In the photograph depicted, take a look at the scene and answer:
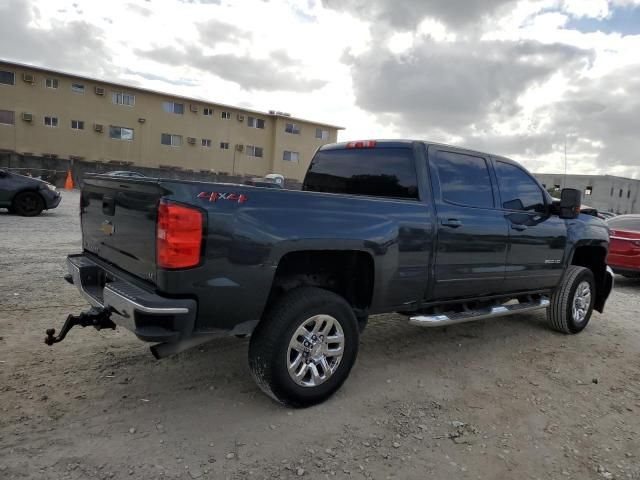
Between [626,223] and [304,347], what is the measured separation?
9384 millimetres

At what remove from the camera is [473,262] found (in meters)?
4.34

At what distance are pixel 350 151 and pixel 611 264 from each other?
7214mm

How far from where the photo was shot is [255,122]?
4009 centimetres

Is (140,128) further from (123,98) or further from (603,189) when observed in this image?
(603,189)

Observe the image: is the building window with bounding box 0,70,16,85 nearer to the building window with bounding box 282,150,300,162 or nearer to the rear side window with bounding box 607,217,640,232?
the building window with bounding box 282,150,300,162

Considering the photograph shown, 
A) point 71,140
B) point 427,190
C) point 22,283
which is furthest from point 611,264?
point 71,140

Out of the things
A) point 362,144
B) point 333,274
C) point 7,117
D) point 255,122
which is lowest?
point 333,274

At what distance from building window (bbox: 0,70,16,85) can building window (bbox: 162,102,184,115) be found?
30.5ft

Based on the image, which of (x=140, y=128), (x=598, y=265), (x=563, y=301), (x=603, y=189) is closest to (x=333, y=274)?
(x=563, y=301)

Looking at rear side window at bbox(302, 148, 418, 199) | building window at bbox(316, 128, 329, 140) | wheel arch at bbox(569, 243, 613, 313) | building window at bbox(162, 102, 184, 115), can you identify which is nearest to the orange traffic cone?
building window at bbox(162, 102, 184, 115)

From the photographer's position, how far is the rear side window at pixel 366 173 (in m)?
4.16

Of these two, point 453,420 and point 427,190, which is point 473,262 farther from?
point 453,420

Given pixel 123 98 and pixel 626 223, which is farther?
pixel 123 98

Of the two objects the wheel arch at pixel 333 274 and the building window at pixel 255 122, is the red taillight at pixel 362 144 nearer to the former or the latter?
the wheel arch at pixel 333 274
